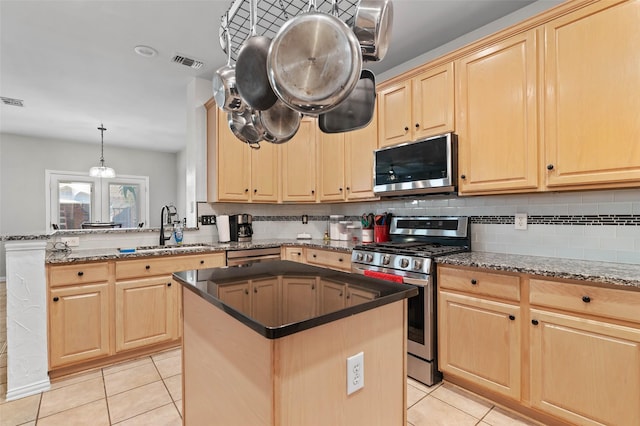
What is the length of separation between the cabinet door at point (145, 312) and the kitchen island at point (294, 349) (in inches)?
57.4

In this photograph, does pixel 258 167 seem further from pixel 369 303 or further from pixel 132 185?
pixel 132 185

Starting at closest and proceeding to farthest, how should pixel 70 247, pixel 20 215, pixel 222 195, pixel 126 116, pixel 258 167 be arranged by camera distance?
pixel 70 247
pixel 222 195
pixel 258 167
pixel 126 116
pixel 20 215

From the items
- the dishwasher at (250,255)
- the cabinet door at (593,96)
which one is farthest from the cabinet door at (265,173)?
A: the cabinet door at (593,96)

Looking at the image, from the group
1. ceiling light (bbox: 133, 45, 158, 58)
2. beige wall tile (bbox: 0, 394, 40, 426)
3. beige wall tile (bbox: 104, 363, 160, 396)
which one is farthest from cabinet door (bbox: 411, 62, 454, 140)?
beige wall tile (bbox: 0, 394, 40, 426)

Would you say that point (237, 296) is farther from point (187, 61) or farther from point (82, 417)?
point (187, 61)

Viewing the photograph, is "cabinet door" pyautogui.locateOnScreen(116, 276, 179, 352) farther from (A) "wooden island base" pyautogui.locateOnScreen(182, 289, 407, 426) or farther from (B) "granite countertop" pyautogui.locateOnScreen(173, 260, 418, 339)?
(A) "wooden island base" pyautogui.locateOnScreen(182, 289, 407, 426)

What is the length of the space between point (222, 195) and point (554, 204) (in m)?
2.85

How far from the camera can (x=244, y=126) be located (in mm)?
1434

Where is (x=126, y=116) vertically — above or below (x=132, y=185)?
above

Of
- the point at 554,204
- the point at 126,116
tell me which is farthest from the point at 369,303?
the point at 126,116

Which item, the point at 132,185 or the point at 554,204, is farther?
the point at 132,185

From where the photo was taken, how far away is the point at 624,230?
6.39ft

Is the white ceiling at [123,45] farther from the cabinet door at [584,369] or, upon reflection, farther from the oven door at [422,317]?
the cabinet door at [584,369]

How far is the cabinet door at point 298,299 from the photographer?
919mm
